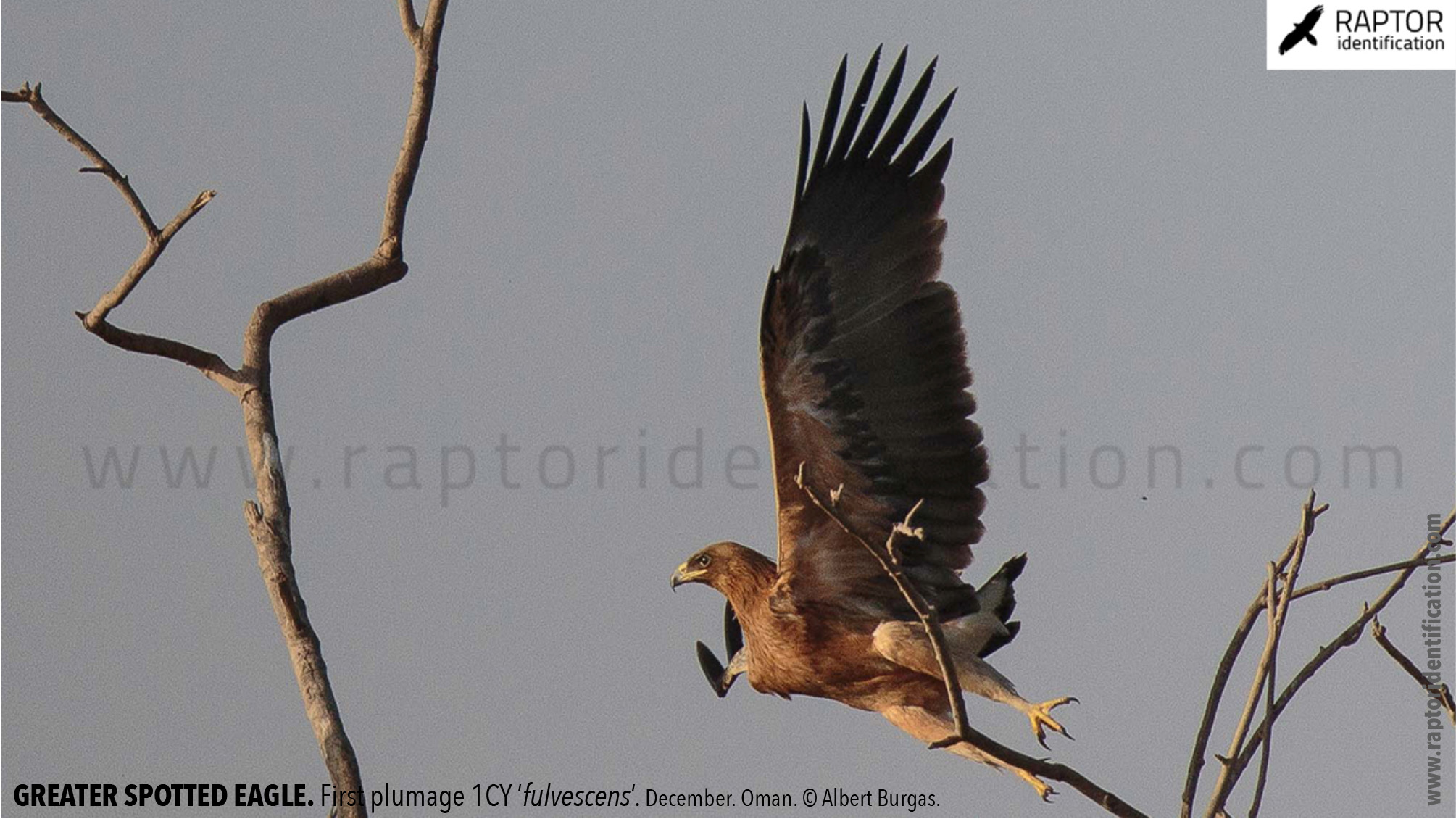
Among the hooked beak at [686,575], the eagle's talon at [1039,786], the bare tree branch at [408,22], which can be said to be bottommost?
the eagle's talon at [1039,786]

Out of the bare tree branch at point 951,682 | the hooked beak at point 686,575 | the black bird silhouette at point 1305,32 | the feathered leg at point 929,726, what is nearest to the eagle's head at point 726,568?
the hooked beak at point 686,575

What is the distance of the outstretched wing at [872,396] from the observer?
19.0ft

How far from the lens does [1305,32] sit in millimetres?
7676

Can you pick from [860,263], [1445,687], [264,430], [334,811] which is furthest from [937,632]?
[860,263]

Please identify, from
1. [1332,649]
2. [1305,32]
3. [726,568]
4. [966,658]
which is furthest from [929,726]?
[1305,32]

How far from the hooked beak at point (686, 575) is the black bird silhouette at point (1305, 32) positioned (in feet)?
11.6

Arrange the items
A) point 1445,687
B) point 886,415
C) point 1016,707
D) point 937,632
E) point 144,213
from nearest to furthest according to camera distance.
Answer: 1. point 937,632
2. point 1445,687
3. point 144,213
4. point 1016,707
5. point 886,415

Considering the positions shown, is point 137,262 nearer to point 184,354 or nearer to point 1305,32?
point 184,354

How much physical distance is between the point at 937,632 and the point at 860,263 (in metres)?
2.73

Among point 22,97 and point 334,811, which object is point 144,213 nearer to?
point 22,97

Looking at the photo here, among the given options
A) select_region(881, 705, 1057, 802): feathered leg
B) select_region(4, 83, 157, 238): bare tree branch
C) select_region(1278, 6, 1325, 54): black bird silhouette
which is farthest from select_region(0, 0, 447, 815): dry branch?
select_region(1278, 6, 1325, 54): black bird silhouette

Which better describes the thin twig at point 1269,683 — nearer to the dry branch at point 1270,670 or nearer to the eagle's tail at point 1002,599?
the dry branch at point 1270,670

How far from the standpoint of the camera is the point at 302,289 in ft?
16.7

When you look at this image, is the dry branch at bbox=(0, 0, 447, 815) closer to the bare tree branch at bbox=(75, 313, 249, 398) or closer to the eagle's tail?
the bare tree branch at bbox=(75, 313, 249, 398)
